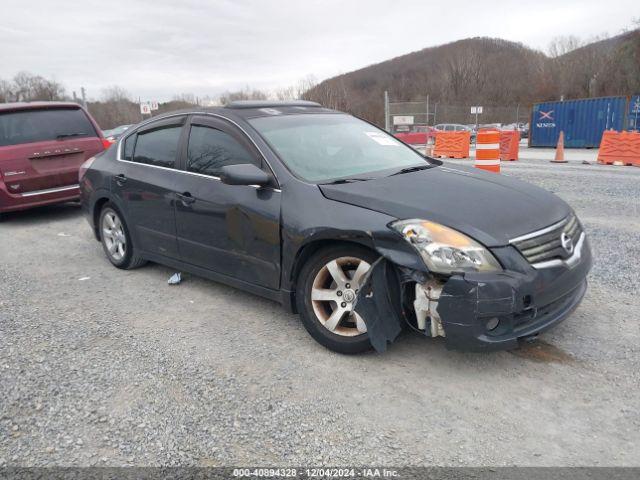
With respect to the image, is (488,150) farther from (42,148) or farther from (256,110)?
(42,148)

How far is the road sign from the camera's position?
30.3 m

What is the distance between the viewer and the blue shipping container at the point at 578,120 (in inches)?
894

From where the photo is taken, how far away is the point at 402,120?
30.5m

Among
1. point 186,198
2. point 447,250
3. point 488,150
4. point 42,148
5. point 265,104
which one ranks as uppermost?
point 265,104

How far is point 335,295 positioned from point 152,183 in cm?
220

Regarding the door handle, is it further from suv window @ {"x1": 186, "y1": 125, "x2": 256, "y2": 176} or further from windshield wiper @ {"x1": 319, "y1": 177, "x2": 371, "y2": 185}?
windshield wiper @ {"x1": 319, "y1": 177, "x2": 371, "y2": 185}

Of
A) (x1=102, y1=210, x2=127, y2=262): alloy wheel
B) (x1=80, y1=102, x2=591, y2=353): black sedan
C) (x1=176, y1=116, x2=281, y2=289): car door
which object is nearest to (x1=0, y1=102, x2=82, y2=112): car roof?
(x1=102, y1=210, x2=127, y2=262): alloy wheel

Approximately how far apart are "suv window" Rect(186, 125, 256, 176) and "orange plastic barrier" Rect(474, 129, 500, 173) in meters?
4.98

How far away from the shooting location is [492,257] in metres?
2.75

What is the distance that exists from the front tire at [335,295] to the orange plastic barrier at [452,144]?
1548cm

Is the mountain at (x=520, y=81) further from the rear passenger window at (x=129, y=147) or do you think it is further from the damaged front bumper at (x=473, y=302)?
the damaged front bumper at (x=473, y=302)

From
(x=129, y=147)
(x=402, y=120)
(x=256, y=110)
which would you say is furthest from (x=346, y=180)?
(x=402, y=120)

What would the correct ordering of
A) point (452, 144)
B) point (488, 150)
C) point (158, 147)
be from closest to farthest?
point (158, 147), point (488, 150), point (452, 144)

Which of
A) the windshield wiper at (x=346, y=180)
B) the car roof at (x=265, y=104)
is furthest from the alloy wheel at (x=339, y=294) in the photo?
the car roof at (x=265, y=104)
